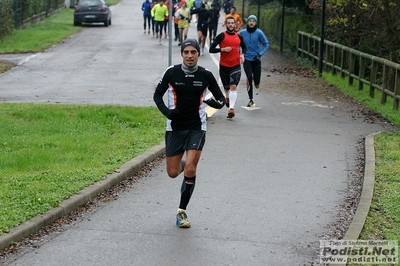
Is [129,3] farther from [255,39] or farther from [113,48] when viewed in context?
[255,39]

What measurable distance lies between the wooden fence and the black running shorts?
10.2 m

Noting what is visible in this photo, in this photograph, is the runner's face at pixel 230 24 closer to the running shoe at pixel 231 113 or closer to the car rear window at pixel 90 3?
the running shoe at pixel 231 113

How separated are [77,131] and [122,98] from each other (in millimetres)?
5227

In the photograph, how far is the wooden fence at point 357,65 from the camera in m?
18.2

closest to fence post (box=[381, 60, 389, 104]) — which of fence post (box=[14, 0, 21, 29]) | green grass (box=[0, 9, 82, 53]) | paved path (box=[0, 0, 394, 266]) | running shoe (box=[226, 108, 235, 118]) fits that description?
paved path (box=[0, 0, 394, 266])

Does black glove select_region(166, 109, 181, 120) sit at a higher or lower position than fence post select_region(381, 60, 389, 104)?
higher

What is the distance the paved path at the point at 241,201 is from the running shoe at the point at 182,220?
0.07 m

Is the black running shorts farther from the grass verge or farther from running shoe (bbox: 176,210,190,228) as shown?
the grass verge

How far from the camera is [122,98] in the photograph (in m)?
18.0

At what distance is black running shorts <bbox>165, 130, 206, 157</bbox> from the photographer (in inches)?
308

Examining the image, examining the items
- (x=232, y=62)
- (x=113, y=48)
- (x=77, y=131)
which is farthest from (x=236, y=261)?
(x=113, y=48)

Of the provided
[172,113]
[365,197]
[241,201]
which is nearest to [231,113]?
[241,201]

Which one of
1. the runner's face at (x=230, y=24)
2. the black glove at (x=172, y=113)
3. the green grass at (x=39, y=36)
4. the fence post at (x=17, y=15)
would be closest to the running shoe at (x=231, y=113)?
the runner's face at (x=230, y=24)

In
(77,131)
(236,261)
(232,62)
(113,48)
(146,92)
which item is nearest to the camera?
(236,261)
